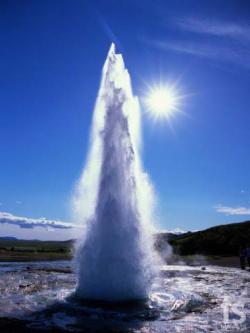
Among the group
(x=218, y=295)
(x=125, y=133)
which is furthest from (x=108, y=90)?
(x=218, y=295)

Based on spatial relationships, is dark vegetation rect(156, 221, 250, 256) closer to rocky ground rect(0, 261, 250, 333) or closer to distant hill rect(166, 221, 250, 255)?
distant hill rect(166, 221, 250, 255)

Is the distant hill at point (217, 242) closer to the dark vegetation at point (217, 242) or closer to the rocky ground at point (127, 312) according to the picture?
the dark vegetation at point (217, 242)

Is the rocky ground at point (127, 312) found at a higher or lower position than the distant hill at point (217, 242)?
lower

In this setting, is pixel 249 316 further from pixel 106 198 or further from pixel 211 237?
pixel 211 237

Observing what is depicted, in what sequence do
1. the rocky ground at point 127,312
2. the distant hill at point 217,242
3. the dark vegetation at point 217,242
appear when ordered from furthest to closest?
the distant hill at point 217,242 < the dark vegetation at point 217,242 < the rocky ground at point 127,312

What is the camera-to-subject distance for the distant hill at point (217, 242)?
219 feet

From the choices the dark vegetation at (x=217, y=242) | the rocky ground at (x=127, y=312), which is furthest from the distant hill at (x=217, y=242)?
the rocky ground at (x=127, y=312)

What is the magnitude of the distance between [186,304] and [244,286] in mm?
9232

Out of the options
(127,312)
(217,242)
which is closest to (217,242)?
(217,242)

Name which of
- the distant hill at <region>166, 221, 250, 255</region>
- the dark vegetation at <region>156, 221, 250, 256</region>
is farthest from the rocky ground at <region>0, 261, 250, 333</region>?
the distant hill at <region>166, 221, 250, 255</region>

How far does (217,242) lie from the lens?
70125 mm

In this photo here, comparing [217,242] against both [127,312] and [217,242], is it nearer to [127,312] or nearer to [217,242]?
[217,242]

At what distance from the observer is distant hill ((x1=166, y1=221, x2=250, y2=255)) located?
6688 cm

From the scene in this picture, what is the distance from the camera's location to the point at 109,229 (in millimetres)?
21594
